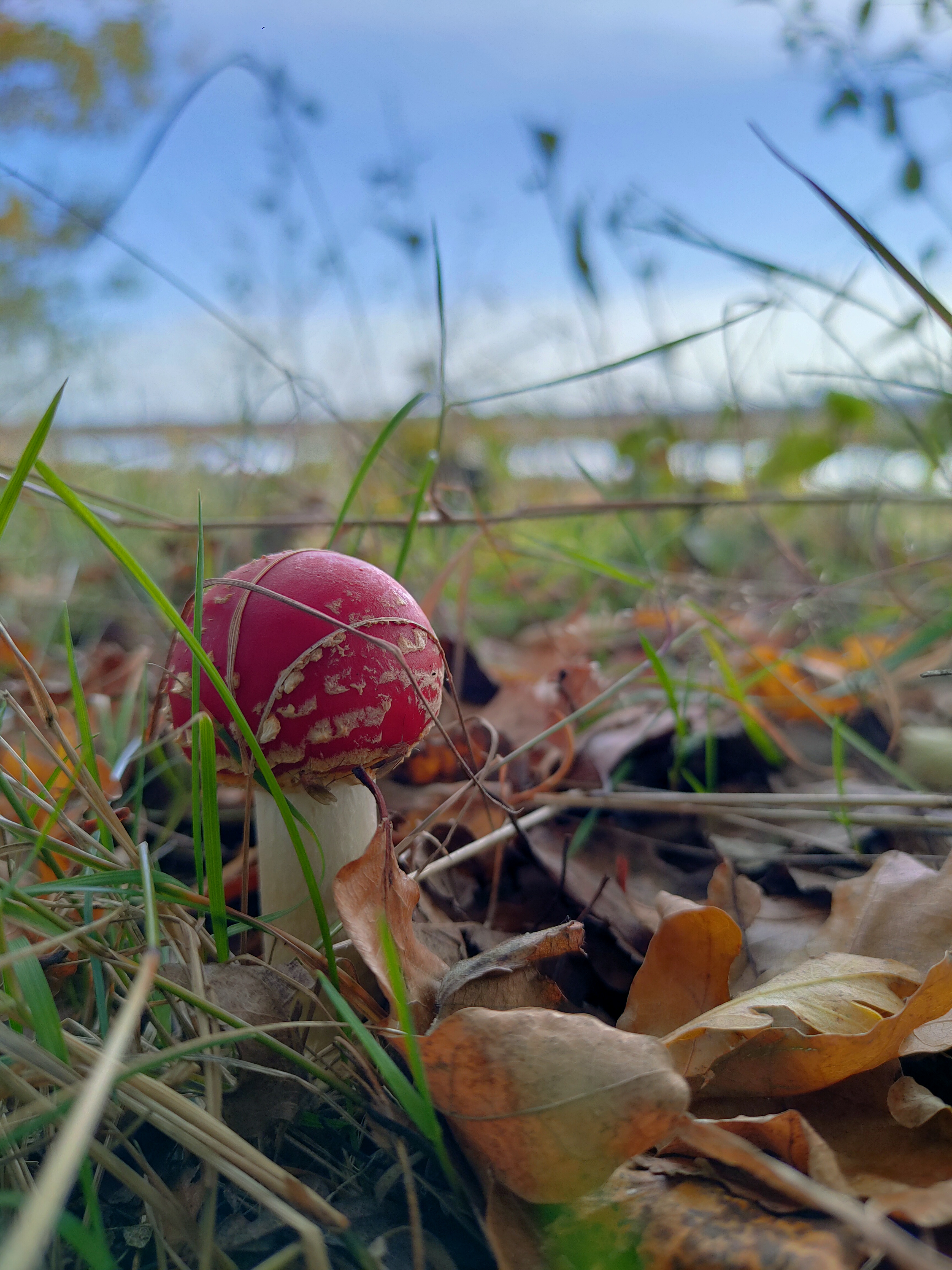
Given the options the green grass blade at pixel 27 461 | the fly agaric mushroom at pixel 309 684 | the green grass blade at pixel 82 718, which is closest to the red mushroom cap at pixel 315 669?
the fly agaric mushroom at pixel 309 684

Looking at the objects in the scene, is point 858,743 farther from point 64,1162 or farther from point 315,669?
point 64,1162

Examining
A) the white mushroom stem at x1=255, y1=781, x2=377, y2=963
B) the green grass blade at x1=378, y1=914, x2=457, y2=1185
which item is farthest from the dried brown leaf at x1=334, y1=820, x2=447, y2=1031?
the white mushroom stem at x1=255, y1=781, x2=377, y2=963

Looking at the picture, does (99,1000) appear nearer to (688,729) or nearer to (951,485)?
(688,729)

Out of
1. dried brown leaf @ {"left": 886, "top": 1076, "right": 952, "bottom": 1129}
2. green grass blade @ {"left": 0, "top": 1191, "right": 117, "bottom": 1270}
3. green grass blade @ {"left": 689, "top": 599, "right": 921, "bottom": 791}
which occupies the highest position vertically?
green grass blade @ {"left": 0, "top": 1191, "right": 117, "bottom": 1270}

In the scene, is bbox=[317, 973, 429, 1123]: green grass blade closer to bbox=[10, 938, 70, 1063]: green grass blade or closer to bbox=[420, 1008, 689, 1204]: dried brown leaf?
bbox=[420, 1008, 689, 1204]: dried brown leaf

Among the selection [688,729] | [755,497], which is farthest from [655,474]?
[688,729]
